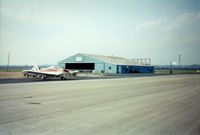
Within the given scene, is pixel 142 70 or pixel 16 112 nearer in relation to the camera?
pixel 16 112

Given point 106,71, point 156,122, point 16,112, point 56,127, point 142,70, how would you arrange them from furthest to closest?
point 142,70
point 106,71
point 16,112
point 156,122
point 56,127

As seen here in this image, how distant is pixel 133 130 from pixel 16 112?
16.7 feet

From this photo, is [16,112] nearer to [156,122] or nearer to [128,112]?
[128,112]

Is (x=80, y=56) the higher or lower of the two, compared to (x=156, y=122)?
higher

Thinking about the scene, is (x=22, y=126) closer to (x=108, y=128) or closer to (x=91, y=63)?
(x=108, y=128)

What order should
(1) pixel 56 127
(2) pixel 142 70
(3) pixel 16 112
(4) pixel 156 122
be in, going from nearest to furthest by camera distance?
(1) pixel 56 127 < (4) pixel 156 122 < (3) pixel 16 112 < (2) pixel 142 70

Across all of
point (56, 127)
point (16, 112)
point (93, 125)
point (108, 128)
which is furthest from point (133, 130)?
point (16, 112)

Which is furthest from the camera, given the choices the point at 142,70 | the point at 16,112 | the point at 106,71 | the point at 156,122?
the point at 142,70

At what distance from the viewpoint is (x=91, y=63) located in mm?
70312

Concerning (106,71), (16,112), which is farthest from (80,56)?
(16,112)

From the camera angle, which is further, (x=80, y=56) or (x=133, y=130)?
(x=80, y=56)

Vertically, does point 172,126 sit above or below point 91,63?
below

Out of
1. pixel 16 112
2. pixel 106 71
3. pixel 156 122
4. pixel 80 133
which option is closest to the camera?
pixel 80 133

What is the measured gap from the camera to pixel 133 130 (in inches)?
252
